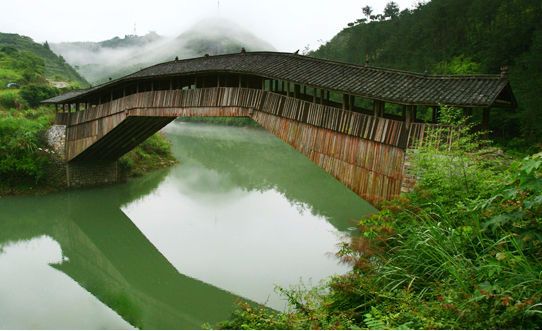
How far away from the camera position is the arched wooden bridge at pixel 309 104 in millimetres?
9711

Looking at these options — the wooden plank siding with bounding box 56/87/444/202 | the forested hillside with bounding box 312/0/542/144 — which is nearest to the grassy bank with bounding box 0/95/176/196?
the wooden plank siding with bounding box 56/87/444/202

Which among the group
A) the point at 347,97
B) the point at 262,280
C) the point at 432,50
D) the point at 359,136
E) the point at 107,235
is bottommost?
the point at 107,235

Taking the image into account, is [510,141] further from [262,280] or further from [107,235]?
[107,235]

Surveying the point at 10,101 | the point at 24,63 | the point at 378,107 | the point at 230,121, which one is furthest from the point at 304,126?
the point at 230,121

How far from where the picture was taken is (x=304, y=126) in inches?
485

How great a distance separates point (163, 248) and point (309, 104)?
6093 mm

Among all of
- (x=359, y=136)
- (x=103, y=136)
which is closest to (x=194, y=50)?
(x=103, y=136)

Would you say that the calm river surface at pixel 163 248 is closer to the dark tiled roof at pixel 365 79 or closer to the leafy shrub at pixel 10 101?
the dark tiled roof at pixel 365 79

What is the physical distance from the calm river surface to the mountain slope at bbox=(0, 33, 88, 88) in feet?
55.2

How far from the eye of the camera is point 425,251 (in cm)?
478

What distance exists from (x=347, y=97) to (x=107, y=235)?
9283 mm

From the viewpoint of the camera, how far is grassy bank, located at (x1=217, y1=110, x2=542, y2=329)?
3.52 m

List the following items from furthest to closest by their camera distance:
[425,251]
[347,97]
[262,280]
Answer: [347,97] < [262,280] < [425,251]

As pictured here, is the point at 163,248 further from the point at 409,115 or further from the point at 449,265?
the point at 449,265
